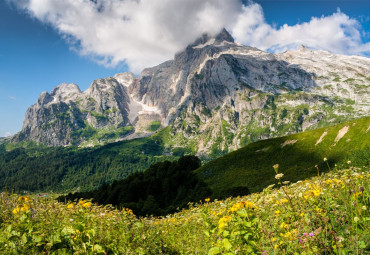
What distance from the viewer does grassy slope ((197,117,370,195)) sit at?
5288cm

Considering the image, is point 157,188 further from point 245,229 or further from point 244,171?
point 245,229

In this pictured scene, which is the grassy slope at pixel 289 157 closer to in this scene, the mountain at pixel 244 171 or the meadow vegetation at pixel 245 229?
the mountain at pixel 244 171

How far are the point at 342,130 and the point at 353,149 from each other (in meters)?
11.5

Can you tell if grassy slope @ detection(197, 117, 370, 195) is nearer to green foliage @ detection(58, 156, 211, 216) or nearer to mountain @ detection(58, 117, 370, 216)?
mountain @ detection(58, 117, 370, 216)

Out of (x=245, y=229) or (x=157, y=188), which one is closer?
(x=245, y=229)

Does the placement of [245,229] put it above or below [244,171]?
above

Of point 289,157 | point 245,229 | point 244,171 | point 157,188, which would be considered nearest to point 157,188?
point 157,188

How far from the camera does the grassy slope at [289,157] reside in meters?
52.9

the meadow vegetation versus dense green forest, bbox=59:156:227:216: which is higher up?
the meadow vegetation

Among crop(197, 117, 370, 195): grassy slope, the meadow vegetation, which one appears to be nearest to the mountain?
crop(197, 117, 370, 195): grassy slope

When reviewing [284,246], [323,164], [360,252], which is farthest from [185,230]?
[323,164]

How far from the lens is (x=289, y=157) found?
65875mm

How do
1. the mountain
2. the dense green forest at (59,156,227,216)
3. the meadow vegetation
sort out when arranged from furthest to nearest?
the dense green forest at (59,156,227,216)
the mountain
the meadow vegetation

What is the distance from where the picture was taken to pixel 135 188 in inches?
3029
